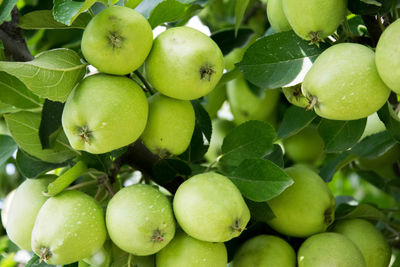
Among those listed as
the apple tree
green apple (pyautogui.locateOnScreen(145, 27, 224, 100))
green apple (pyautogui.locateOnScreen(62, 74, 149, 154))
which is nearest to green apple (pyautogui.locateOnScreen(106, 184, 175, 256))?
the apple tree

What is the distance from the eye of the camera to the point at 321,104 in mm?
967

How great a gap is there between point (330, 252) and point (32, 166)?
2.34 feet

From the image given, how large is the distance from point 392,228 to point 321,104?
0.74 metres

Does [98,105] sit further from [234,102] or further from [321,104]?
[234,102]

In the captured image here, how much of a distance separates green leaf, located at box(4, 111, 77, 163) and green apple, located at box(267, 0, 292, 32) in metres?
0.54

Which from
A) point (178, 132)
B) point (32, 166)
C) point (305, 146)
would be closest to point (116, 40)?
point (178, 132)

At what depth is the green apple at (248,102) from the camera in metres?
1.68

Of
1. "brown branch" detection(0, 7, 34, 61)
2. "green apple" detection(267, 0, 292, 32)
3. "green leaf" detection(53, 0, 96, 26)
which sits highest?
"green leaf" detection(53, 0, 96, 26)

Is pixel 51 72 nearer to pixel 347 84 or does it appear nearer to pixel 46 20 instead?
pixel 46 20

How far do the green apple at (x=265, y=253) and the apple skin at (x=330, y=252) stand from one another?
0.10ft

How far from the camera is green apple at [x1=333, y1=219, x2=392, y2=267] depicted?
1223mm

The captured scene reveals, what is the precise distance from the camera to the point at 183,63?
100 cm

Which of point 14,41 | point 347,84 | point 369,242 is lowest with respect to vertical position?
point 369,242

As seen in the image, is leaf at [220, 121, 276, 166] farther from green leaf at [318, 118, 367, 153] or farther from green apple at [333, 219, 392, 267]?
green apple at [333, 219, 392, 267]
